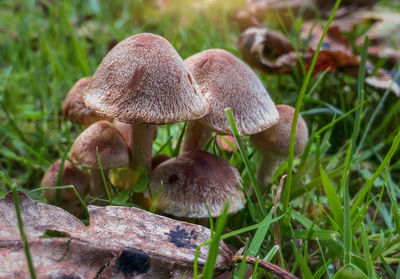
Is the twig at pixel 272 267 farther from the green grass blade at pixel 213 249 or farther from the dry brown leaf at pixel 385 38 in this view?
the dry brown leaf at pixel 385 38

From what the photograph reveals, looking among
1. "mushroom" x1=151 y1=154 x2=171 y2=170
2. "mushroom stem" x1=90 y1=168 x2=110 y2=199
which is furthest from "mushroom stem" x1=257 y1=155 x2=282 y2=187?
"mushroom stem" x1=90 y1=168 x2=110 y2=199

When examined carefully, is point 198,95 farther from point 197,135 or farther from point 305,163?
point 305,163

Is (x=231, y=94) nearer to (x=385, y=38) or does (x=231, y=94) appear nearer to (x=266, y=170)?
(x=266, y=170)

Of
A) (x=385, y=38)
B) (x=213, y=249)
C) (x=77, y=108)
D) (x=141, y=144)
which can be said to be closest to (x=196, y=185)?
(x=141, y=144)

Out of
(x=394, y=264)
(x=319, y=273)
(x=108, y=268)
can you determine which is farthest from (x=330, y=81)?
(x=108, y=268)

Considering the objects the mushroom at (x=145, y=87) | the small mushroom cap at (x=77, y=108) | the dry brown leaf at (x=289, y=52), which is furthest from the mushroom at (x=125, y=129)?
the dry brown leaf at (x=289, y=52)

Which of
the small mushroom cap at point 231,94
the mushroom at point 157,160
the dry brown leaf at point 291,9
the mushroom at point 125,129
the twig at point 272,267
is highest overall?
the dry brown leaf at point 291,9
